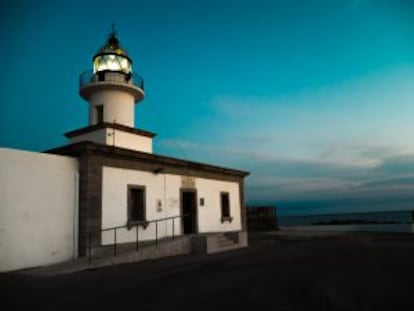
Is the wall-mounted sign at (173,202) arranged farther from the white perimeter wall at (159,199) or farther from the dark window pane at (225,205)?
the dark window pane at (225,205)

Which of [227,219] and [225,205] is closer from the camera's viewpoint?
[227,219]

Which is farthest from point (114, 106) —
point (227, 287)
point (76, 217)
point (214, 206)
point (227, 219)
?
point (227, 287)

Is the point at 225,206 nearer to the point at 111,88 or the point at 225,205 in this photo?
the point at 225,205

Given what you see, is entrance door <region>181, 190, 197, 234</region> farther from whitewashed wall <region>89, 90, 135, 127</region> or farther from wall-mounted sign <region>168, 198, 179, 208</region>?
whitewashed wall <region>89, 90, 135, 127</region>

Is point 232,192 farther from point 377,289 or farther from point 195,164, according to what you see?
point 377,289

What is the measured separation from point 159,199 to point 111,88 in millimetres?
6271

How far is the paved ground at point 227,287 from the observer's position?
222 inches

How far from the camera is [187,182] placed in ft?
52.0

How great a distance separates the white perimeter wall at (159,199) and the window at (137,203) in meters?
0.21

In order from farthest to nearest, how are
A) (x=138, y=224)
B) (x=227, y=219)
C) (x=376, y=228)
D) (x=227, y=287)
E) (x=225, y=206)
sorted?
(x=376, y=228)
(x=225, y=206)
(x=227, y=219)
(x=138, y=224)
(x=227, y=287)

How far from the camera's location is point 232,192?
19188 mm

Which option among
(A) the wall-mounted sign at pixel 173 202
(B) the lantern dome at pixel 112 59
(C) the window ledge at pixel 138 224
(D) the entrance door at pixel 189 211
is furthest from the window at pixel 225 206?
(B) the lantern dome at pixel 112 59

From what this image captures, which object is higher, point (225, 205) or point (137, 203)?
point (137, 203)

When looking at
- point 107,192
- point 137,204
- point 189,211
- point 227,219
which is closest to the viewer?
point 107,192
